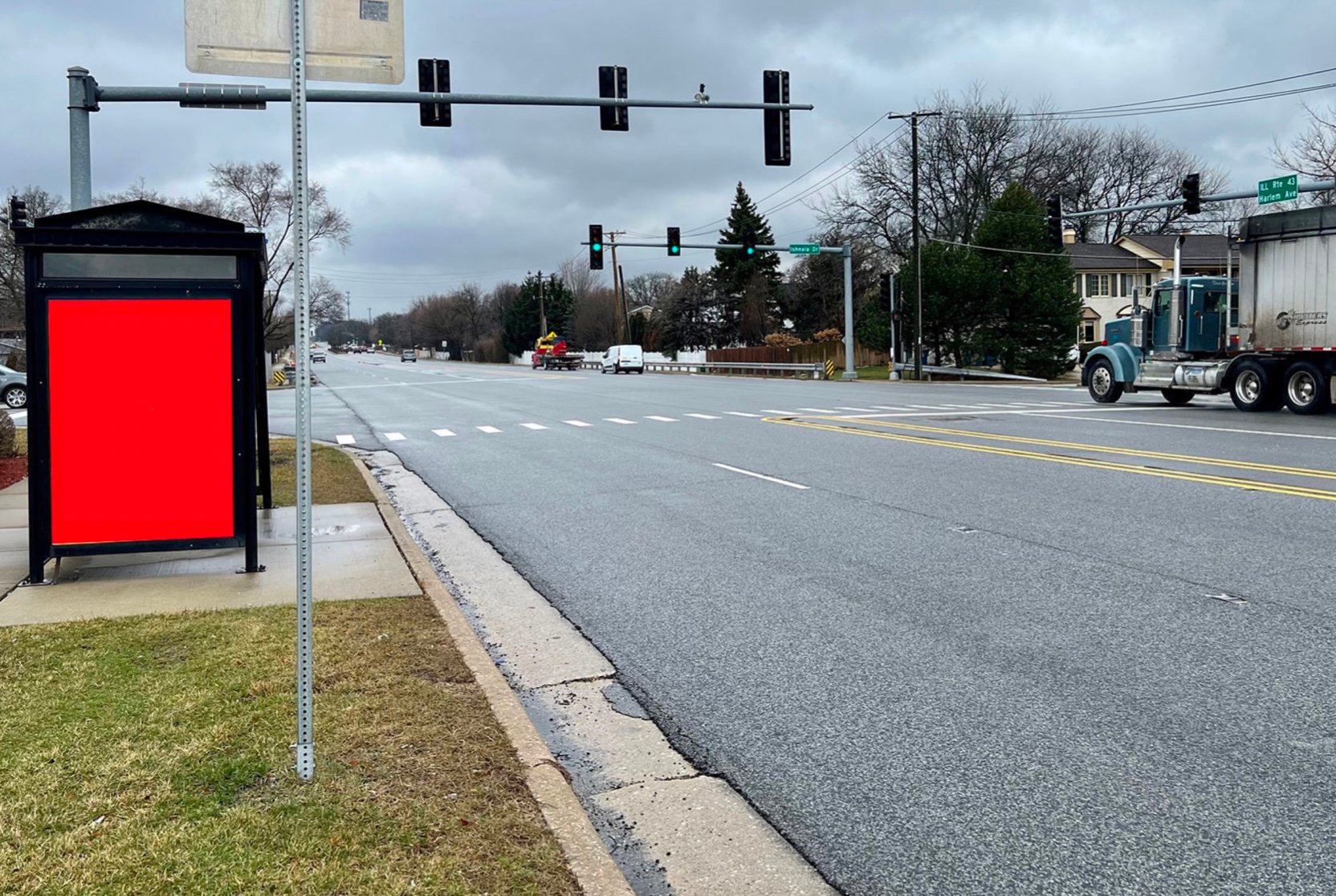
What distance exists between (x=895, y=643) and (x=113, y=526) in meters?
5.30

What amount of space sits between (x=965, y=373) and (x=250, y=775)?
45.2 meters

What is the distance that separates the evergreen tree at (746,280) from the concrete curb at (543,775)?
77.6 metres

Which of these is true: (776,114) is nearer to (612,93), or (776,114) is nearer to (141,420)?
(612,93)

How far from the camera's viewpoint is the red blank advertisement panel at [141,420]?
765 centimetres

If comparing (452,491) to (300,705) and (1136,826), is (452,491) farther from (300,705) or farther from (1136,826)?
(1136,826)

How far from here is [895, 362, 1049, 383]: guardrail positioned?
45312 millimetres

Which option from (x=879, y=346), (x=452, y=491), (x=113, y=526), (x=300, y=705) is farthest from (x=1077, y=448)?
(x=879, y=346)

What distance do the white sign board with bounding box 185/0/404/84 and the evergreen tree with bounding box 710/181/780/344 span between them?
78.8 metres

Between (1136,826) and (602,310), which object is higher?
(602,310)

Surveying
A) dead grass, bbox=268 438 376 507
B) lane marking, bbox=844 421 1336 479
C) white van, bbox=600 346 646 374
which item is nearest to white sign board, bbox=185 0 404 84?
dead grass, bbox=268 438 376 507

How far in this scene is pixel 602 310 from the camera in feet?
389

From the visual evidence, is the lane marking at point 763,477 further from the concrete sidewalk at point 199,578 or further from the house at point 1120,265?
the house at point 1120,265

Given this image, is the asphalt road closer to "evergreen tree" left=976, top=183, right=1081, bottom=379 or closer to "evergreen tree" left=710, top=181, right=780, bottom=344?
"evergreen tree" left=976, top=183, right=1081, bottom=379

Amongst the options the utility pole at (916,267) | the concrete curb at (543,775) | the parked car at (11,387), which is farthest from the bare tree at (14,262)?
the concrete curb at (543,775)
